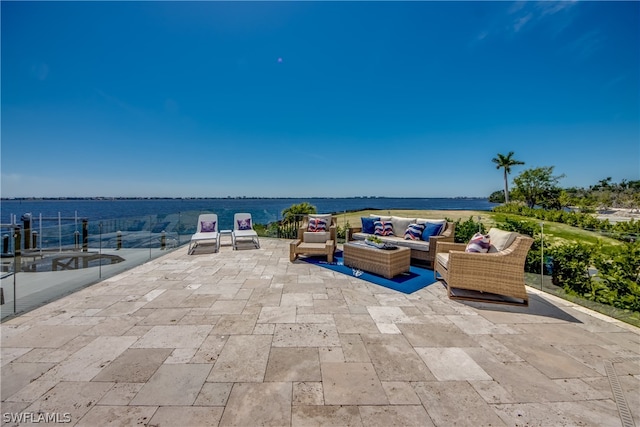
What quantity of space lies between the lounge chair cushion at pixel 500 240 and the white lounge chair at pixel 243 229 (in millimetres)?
5233

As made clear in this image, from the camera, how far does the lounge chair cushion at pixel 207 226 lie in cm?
672

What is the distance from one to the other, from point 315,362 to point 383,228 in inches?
157

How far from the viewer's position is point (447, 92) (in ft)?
29.7

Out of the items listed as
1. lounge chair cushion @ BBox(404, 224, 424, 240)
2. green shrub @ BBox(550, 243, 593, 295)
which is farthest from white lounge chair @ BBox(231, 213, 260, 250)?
green shrub @ BBox(550, 243, 593, 295)

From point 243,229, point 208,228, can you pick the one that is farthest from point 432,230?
point 208,228

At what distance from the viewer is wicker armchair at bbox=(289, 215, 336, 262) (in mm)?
4914

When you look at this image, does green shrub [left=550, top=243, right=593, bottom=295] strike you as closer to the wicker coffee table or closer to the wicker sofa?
the wicker sofa

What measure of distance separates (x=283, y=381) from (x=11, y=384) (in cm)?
183

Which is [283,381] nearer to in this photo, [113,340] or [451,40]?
[113,340]

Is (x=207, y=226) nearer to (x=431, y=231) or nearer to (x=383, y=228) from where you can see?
(x=383, y=228)

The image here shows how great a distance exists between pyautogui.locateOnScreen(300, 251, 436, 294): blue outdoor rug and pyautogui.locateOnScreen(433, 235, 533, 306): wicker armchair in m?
0.56

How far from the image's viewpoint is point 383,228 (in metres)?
5.46

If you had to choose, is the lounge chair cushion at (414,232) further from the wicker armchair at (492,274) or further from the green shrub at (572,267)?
the green shrub at (572,267)

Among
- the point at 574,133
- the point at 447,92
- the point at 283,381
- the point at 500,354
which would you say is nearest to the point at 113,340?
the point at 283,381
